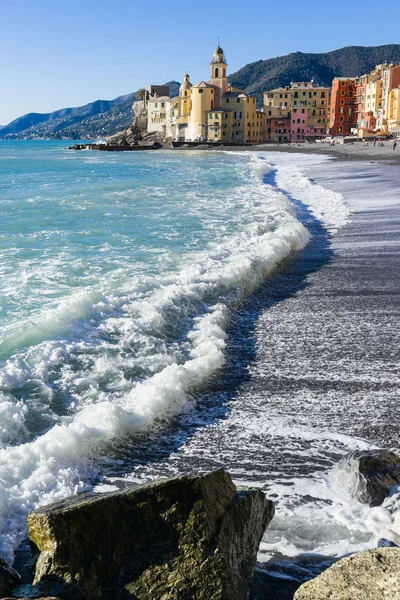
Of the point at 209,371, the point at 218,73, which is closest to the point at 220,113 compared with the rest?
the point at 218,73

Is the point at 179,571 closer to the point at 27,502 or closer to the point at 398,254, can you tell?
the point at 27,502

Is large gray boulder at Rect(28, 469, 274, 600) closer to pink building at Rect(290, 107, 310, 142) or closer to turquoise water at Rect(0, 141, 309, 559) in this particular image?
turquoise water at Rect(0, 141, 309, 559)

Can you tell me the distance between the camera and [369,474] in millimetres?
4652

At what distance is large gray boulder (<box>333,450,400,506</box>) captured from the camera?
4.55m

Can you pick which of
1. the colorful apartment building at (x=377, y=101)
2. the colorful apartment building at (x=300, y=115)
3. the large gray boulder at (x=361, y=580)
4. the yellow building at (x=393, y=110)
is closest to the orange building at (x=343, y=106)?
the colorful apartment building at (x=300, y=115)

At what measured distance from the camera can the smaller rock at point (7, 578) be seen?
3221 millimetres

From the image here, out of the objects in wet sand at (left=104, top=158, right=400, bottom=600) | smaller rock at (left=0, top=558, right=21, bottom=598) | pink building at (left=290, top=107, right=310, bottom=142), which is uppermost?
pink building at (left=290, top=107, right=310, bottom=142)

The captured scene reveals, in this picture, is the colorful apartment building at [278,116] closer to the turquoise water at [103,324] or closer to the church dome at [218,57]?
the church dome at [218,57]

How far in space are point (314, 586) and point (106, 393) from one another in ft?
12.5

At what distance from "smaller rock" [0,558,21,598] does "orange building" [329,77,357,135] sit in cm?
11333

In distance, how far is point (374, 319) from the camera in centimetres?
886

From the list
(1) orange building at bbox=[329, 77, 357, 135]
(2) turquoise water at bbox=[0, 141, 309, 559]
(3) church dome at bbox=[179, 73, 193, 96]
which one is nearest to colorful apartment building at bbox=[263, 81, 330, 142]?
(1) orange building at bbox=[329, 77, 357, 135]

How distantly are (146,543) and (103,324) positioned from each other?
559cm

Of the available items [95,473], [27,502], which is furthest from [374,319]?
[27,502]
